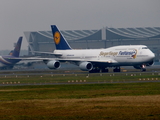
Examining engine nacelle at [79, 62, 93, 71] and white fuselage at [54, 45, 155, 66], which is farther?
engine nacelle at [79, 62, 93, 71]

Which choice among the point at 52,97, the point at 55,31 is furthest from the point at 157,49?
the point at 52,97

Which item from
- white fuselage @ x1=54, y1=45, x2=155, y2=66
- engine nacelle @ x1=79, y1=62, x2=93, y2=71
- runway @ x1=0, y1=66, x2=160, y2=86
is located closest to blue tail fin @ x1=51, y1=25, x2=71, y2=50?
white fuselage @ x1=54, y1=45, x2=155, y2=66

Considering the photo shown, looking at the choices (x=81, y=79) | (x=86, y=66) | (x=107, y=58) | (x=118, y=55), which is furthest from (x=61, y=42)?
(x=81, y=79)

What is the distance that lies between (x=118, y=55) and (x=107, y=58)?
312cm

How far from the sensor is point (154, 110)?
30297 millimetres

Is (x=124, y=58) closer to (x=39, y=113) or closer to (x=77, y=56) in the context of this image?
(x=77, y=56)

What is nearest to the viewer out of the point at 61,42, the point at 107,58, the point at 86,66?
the point at 86,66

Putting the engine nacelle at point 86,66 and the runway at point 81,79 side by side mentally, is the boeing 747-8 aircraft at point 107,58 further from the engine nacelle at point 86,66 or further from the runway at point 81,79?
the runway at point 81,79

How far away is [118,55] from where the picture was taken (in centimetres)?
9069

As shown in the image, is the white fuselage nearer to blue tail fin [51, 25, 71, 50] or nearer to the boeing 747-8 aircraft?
the boeing 747-8 aircraft

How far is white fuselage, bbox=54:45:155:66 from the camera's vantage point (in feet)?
287

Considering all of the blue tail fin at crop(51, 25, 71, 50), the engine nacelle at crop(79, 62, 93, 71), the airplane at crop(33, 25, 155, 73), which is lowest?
the engine nacelle at crop(79, 62, 93, 71)

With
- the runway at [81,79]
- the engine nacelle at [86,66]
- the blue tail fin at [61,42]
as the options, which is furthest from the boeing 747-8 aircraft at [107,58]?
the runway at [81,79]

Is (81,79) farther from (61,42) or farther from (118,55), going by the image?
(61,42)
